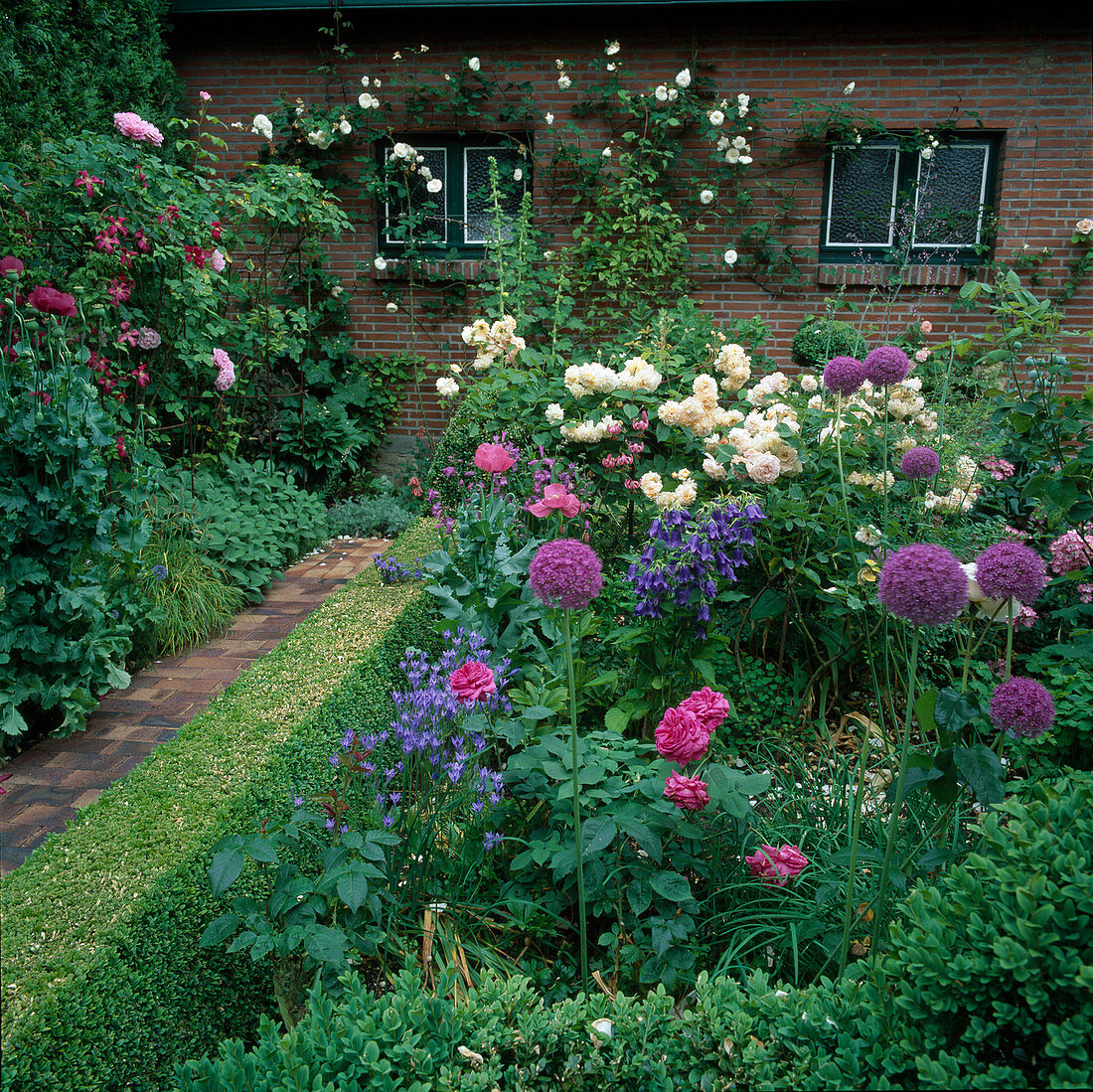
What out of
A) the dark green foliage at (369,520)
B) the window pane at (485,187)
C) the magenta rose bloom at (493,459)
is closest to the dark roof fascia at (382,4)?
the window pane at (485,187)

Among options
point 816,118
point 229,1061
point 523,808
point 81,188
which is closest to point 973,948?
point 229,1061

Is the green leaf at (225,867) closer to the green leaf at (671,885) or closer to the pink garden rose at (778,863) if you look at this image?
Answer: the green leaf at (671,885)

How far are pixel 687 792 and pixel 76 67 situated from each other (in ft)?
19.1

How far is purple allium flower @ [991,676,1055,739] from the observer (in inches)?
55.6

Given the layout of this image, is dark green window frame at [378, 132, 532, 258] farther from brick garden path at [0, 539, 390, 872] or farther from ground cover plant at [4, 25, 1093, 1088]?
brick garden path at [0, 539, 390, 872]

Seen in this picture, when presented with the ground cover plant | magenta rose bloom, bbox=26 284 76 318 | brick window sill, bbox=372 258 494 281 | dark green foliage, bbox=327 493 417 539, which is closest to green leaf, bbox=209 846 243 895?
the ground cover plant

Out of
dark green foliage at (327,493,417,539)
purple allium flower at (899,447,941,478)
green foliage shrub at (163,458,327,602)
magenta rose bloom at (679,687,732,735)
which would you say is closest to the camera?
magenta rose bloom at (679,687,732,735)

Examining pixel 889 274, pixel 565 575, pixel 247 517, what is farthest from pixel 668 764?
pixel 889 274

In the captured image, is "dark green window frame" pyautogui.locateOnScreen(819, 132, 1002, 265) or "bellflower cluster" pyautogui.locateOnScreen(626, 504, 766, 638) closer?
"bellflower cluster" pyautogui.locateOnScreen(626, 504, 766, 638)

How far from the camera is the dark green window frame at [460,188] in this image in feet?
20.8

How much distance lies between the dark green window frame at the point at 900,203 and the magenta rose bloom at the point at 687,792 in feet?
18.0

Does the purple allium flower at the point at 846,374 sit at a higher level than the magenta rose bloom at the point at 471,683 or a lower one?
higher

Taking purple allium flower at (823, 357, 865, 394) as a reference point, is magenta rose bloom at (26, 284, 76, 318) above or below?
above

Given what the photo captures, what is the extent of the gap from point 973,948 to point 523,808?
1.30 m
